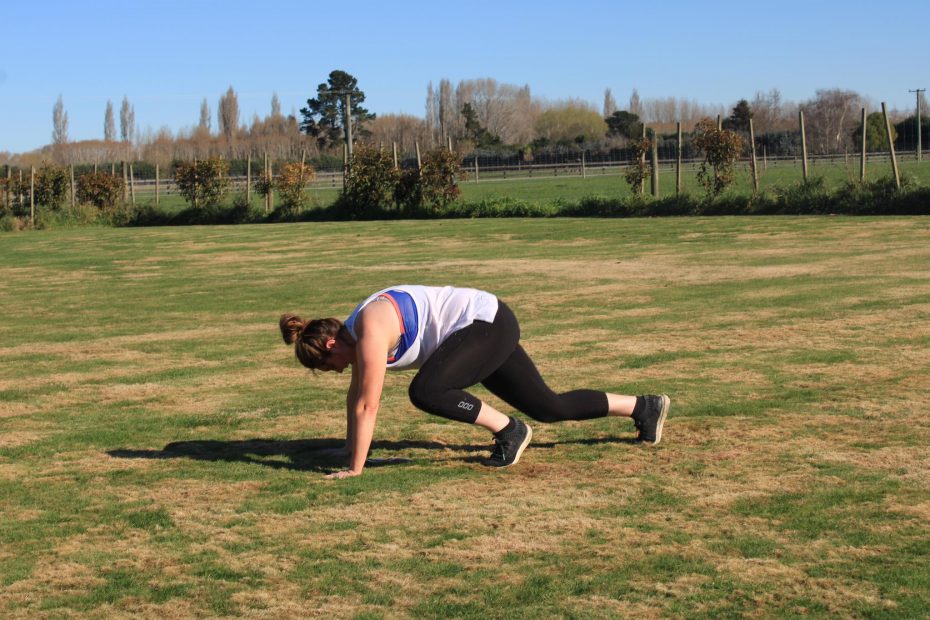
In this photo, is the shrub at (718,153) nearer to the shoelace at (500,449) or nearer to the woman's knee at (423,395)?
the shoelace at (500,449)

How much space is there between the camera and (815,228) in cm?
2336

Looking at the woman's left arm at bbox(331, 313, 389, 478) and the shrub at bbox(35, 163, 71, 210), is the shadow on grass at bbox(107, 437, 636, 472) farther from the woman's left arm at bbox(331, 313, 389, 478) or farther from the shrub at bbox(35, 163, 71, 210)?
the shrub at bbox(35, 163, 71, 210)

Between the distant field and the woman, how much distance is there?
23.8 meters

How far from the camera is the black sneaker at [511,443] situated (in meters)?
6.35

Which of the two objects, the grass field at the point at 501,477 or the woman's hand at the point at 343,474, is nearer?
the grass field at the point at 501,477

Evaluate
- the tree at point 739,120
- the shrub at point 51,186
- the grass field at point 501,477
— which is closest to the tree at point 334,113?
the tree at point 739,120

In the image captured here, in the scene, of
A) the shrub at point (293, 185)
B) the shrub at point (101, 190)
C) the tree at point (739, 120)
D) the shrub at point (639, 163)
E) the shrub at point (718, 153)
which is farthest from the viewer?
the tree at point (739, 120)

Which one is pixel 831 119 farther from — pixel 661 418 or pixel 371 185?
pixel 661 418

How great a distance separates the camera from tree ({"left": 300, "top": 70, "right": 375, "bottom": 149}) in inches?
4373

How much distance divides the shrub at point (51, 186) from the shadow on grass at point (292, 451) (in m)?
37.3

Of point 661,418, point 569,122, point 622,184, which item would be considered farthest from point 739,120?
point 661,418

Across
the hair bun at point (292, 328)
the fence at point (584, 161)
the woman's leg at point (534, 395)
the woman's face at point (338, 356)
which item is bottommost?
the woman's leg at point (534, 395)

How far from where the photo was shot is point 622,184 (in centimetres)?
5591

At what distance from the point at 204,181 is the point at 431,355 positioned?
35221 millimetres
